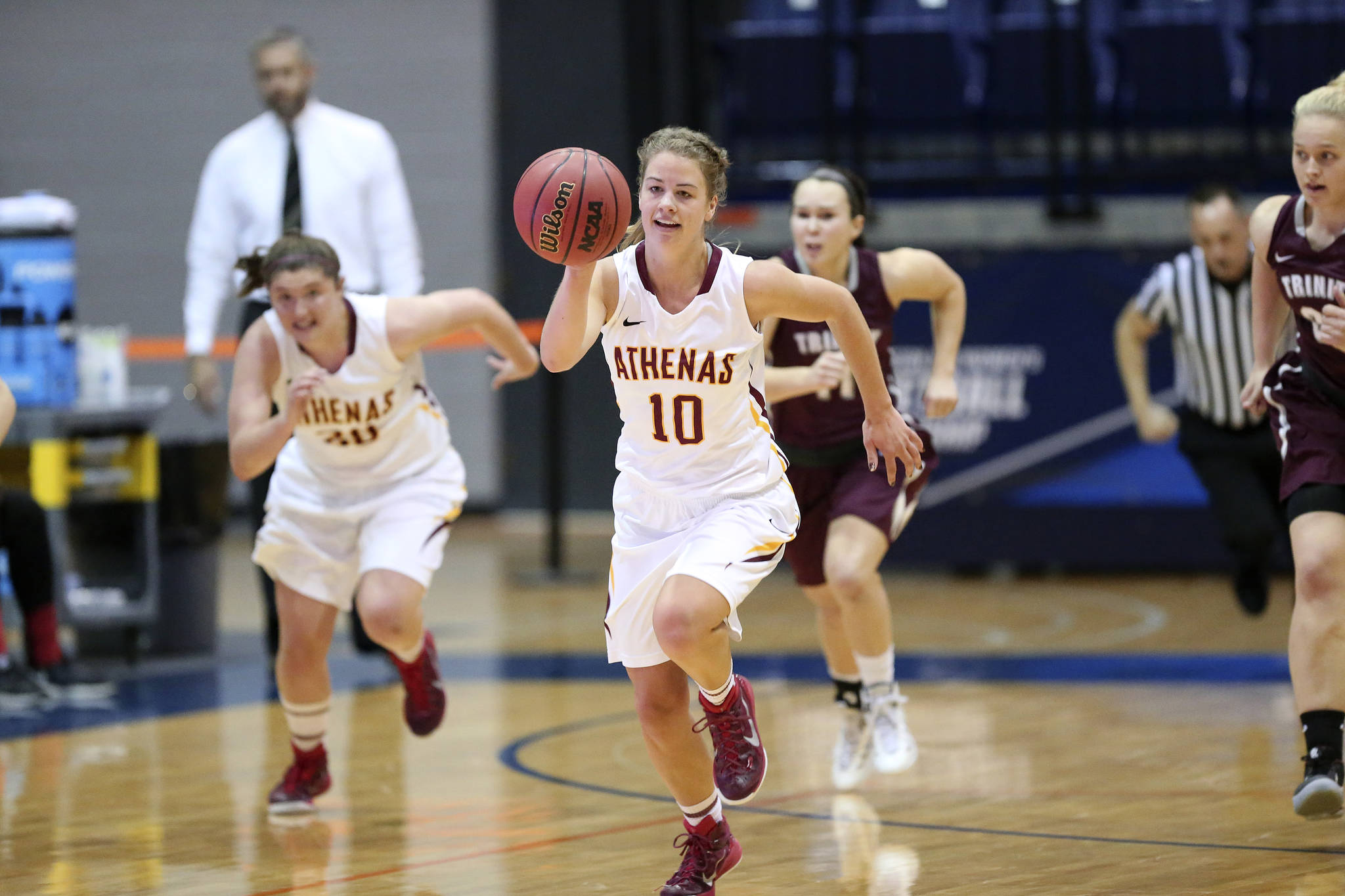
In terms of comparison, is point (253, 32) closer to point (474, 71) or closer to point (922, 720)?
point (474, 71)

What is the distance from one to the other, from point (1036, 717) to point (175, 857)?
3.12 metres

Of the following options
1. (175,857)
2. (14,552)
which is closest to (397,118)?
(14,552)

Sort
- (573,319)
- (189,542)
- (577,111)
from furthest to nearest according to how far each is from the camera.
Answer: (577,111) → (189,542) → (573,319)

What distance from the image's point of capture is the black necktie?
268 inches

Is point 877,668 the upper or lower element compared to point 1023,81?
lower

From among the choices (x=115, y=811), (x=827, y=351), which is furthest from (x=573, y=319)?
(x=115, y=811)

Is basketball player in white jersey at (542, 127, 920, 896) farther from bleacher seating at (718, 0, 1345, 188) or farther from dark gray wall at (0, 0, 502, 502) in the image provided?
dark gray wall at (0, 0, 502, 502)

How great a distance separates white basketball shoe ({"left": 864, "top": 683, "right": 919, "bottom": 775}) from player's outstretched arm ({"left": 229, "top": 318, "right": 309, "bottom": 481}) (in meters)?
1.82

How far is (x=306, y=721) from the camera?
4.86 meters

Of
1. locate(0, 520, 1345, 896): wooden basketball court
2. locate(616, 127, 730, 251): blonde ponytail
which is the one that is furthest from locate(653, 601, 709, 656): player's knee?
locate(616, 127, 730, 251): blonde ponytail

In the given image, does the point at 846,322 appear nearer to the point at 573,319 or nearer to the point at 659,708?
the point at 573,319

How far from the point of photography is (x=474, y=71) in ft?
41.3

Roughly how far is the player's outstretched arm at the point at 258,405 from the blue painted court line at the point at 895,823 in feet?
4.45

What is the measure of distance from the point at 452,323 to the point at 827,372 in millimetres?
1086
